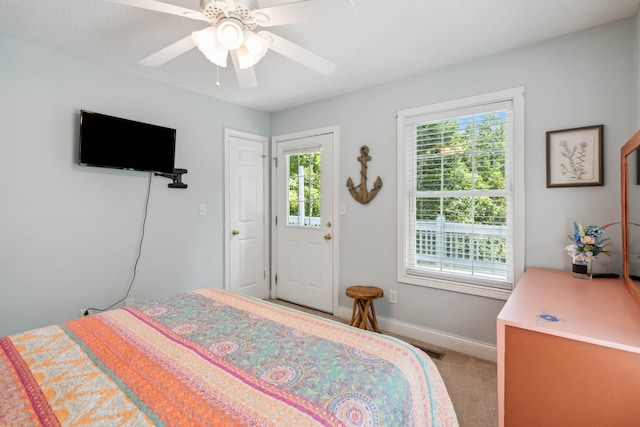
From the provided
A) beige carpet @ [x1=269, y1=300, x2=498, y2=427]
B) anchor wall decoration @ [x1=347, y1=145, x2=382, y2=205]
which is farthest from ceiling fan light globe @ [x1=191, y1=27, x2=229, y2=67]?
beige carpet @ [x1=269, y1=300, x2=498, y2=427]

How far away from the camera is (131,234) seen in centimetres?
275

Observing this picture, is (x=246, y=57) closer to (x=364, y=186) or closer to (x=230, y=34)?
(x=230, y=34)

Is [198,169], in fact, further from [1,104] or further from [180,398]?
[180,398]

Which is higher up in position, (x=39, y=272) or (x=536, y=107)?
(x=536, y=107)

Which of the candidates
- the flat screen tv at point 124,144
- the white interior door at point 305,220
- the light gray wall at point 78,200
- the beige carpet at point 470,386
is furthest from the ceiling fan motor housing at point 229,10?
the beige carpet at point 470,386

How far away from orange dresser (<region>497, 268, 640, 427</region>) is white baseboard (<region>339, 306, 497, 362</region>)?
1170 millimetres

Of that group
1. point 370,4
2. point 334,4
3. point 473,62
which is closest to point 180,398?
point 334,4

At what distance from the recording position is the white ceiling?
71.5 inches

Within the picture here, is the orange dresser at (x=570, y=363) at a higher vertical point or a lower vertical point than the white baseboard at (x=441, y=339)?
higher

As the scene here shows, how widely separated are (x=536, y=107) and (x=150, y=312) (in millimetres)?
2826

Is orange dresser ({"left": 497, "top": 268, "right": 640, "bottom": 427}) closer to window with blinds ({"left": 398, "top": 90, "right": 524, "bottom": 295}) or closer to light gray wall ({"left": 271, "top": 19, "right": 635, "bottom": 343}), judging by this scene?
light gray wall ({"left": 271, "top": 19, "right": 635, "bottom": 343})

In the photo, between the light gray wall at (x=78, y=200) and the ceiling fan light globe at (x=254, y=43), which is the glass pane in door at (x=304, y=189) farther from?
the ceiling fan light globe at (x=254, y=43)

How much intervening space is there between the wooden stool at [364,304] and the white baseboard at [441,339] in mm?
162

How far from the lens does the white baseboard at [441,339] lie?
2.44m
